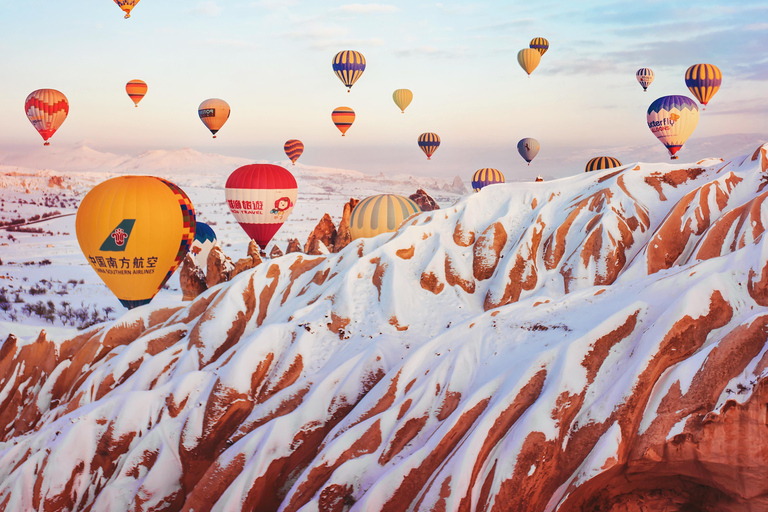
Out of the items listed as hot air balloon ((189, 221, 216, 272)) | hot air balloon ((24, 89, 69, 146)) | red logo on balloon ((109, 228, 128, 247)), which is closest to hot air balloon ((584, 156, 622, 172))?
hot air balloon ((189, 221, 216, 272))

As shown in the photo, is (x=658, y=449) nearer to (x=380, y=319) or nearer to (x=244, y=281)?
(x=380, y=319)

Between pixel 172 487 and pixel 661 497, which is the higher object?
pixel 661 497

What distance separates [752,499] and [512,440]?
12.9ft

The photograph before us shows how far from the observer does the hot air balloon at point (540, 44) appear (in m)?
67.7

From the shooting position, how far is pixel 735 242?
62.4 feet

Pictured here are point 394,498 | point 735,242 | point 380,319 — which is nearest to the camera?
point 394,498

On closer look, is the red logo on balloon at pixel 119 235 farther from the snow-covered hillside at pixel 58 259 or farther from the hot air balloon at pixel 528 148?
the hot air balloon at pixel 528 148

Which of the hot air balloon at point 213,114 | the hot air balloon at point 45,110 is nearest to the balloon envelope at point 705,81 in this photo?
the hot air balloon at point 213,114

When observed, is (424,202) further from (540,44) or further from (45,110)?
(45,110)

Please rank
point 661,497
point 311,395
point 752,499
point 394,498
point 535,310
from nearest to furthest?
point 752,499
point 661,497
point 394,498
point 535,310
point 311,395

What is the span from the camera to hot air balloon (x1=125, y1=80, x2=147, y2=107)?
76812 millimetres

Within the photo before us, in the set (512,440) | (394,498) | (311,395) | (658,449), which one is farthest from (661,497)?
(311,395)

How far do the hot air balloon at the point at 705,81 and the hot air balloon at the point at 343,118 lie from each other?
3319 cm

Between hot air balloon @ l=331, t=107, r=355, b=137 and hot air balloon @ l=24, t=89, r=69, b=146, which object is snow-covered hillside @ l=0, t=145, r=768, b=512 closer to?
hot air balloon @ l=24, t=89, r=69, b=146
